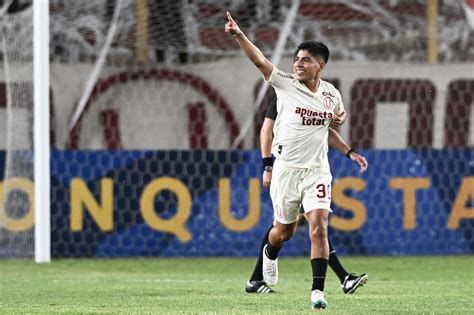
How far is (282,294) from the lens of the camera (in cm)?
974

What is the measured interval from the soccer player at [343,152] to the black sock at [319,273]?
3.46 ft

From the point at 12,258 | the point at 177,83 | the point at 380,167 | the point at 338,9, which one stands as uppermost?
the point at 338,9

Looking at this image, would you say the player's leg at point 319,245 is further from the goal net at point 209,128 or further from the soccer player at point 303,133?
the goal net at point 209,128

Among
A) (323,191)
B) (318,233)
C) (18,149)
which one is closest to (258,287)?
(323,191)

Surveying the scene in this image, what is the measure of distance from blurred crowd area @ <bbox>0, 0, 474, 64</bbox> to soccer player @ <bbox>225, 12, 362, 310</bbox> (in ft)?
21.2

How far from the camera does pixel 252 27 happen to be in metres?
15.5

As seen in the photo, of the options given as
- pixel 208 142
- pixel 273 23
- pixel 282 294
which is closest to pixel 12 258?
pixel 208 142

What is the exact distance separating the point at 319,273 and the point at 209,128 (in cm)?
711

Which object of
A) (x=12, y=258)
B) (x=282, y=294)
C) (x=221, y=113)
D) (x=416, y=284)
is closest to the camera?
(x=282, y=294)

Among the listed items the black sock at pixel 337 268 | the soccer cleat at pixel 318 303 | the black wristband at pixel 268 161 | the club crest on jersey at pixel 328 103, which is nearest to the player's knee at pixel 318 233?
the soccer cleat at pixel 318 303

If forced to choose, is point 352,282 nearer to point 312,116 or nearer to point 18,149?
point 312,116

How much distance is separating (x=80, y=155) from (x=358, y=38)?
3.86 m

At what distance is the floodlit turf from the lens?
27.4 ft

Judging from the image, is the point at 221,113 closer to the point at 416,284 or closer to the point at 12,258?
the point at 12,258
